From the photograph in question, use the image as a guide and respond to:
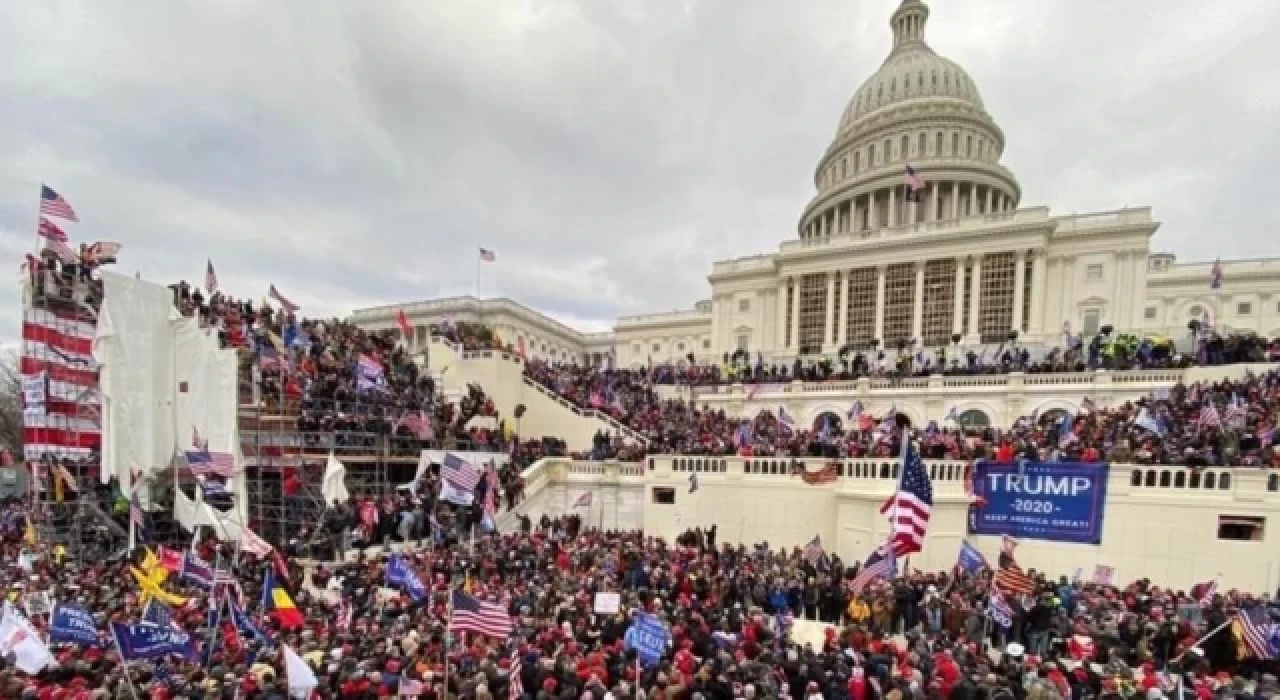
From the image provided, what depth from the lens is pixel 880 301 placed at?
44156 mm

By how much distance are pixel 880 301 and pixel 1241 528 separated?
32119 mm

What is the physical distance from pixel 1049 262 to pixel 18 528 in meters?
56.3

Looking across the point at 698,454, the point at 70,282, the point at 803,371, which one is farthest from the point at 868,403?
the point at 70,282

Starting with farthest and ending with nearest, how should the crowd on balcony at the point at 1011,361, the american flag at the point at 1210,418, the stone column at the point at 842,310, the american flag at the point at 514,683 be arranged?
the stone column at the point at 842,310
the crowd on balcony at the point at 1011,361
the american flag at the point at 1210,418
the american flag at the point at 514,683

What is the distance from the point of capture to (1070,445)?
16.6 meters

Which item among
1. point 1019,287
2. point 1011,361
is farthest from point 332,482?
point 1019,287

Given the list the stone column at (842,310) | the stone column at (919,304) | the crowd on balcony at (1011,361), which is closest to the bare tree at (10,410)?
the crowd on balcony at (1011,361)

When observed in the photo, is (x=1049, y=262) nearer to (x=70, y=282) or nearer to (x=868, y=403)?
(x=868, y=403)

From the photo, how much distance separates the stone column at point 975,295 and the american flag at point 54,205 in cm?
4744

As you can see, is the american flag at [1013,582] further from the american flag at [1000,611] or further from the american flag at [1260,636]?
the american flag at [1260,636]

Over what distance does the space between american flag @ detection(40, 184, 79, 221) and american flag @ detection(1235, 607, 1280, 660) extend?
27.9m

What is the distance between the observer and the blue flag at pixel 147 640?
22.4ft

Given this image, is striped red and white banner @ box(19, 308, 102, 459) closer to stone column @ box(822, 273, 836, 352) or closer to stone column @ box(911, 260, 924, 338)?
stone column @ box(822, 273, 836, 352)

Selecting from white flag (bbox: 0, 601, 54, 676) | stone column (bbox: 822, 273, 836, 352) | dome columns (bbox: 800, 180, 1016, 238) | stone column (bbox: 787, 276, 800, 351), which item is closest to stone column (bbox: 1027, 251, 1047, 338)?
stone column (bbox: 822, 273, 836, 352)
